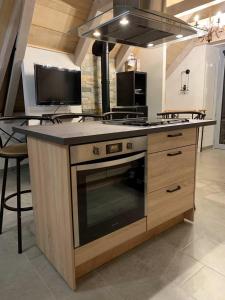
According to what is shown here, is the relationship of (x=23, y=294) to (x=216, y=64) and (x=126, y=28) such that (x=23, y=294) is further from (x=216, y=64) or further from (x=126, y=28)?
(x=216, y=64)

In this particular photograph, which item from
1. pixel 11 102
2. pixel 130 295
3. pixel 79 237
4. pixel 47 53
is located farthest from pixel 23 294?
pixel 47 53

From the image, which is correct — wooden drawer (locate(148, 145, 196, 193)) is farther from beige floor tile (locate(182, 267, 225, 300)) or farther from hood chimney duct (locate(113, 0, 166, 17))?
hood chimney duct (locate(113, 0, 166, 17))

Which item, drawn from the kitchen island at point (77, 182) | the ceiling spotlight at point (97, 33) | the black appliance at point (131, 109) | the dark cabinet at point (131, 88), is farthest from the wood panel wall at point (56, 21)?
the kitchen island at point (77, 182)

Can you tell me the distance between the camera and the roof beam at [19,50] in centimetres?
256

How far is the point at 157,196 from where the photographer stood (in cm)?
170

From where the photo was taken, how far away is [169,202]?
1.81 metres

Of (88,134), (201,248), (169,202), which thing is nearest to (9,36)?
(88,134)

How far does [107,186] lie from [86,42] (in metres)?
2.89

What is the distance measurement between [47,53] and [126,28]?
6.52 feet

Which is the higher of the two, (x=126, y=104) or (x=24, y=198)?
(x=126, y=104)

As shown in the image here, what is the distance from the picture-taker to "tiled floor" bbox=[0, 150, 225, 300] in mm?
1345

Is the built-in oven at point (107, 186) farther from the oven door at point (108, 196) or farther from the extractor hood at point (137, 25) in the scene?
the extractor hood at point (137, 25)

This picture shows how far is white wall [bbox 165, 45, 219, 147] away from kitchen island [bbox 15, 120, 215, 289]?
11.0 ft

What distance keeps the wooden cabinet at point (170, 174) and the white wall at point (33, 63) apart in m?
2.47
